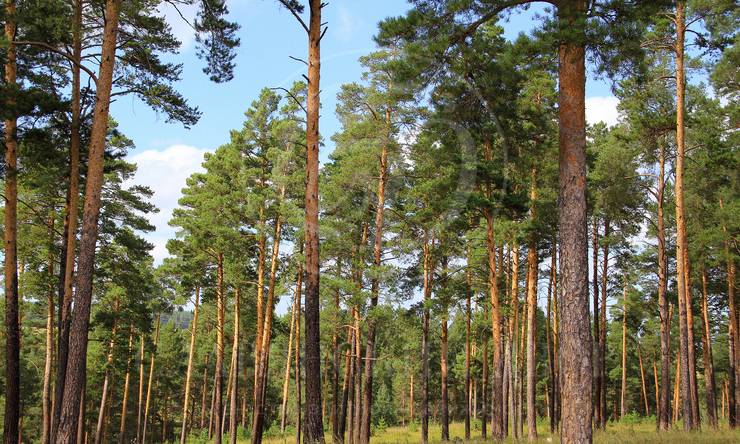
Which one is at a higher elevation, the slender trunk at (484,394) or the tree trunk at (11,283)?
the tree trunk at (11,283)

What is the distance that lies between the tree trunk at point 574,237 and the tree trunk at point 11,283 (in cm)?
1106

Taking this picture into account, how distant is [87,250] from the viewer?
10914 millimetres

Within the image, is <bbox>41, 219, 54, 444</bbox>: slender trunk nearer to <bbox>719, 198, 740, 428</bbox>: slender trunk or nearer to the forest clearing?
the forest clearing

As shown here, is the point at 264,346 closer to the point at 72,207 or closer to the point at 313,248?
the point at 72,207

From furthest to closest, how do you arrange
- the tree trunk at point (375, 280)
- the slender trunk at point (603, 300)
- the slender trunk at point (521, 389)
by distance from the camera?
the slender trunk at point (603, 300) < the slender trunk at point (521, 389) < the tree trunk at point (375, 280)

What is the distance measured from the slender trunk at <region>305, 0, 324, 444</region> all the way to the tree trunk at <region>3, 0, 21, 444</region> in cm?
652

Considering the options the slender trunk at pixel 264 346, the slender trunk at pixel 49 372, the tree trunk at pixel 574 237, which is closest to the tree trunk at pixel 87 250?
the tree trunk at pixel 574 237

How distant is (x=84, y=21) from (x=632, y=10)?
1360 centimetres

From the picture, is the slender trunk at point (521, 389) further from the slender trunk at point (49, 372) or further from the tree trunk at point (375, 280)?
the slender trunk at point (49, 372)

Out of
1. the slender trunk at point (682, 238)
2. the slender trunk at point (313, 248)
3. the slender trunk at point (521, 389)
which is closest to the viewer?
the slender trunk at point (313, 248)

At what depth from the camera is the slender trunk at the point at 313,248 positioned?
9242mm

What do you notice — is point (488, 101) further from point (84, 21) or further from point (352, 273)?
point (352, 273)

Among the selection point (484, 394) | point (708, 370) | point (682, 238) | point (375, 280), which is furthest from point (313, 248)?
point (484, 394)

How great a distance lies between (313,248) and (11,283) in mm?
8340
